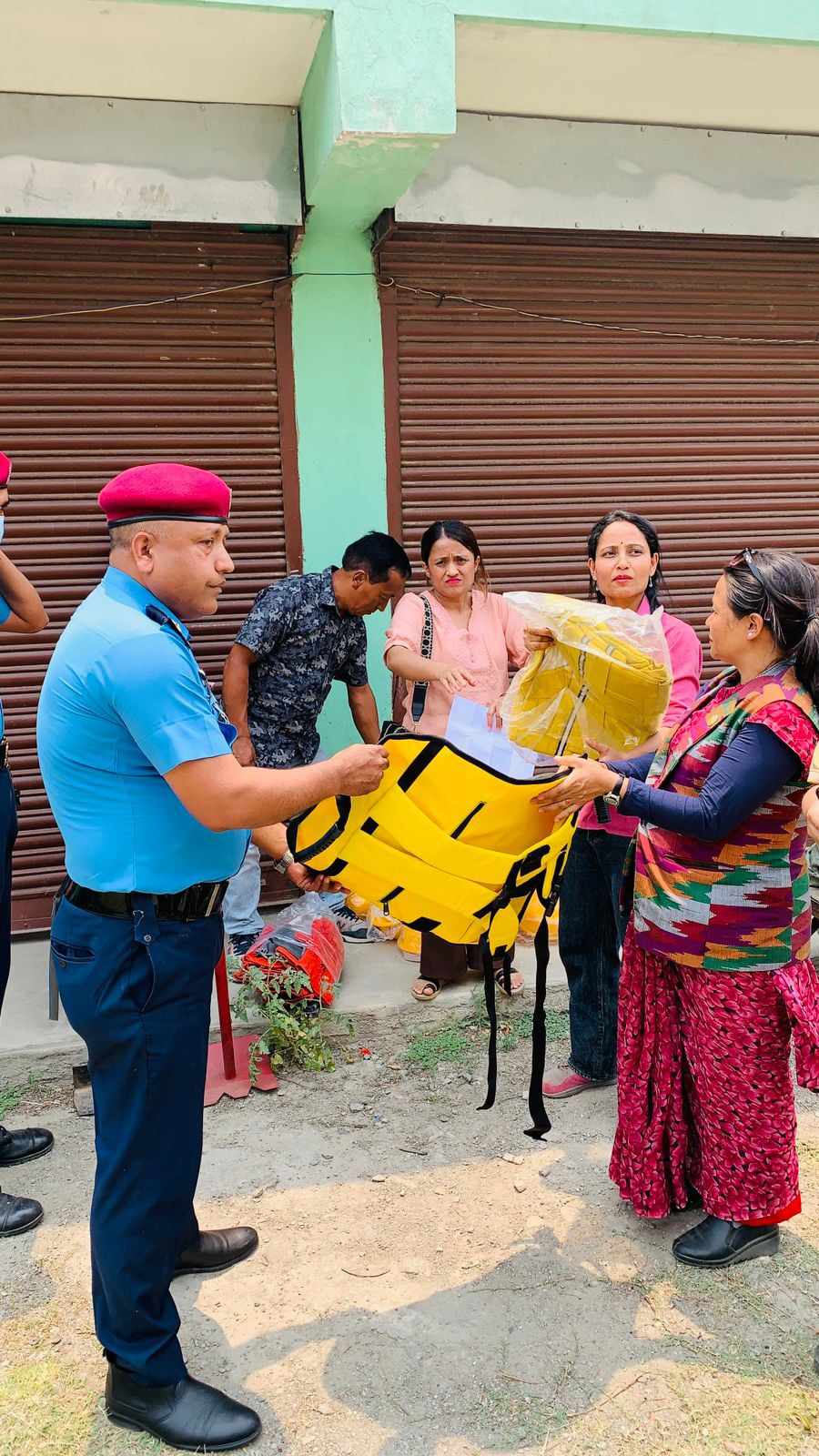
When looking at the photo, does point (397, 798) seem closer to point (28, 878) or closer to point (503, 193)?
point (28, 878)

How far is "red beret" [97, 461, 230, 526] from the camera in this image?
6.43 ft

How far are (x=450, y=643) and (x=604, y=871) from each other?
1.38 meters

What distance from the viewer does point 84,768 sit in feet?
6.47

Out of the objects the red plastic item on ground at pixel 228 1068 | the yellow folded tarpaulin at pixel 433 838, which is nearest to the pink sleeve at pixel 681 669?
the yellow folded tarpaulin at pixel 433 838

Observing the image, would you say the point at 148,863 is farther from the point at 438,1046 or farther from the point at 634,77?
the point at 634,77

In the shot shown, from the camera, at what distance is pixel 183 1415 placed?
2.13m

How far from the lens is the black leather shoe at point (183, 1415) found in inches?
83.1

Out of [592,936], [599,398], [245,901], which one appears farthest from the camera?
[599,398]

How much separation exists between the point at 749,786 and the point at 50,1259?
7.47 feet

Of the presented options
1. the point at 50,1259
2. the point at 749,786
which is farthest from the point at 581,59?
the point at 50,1259

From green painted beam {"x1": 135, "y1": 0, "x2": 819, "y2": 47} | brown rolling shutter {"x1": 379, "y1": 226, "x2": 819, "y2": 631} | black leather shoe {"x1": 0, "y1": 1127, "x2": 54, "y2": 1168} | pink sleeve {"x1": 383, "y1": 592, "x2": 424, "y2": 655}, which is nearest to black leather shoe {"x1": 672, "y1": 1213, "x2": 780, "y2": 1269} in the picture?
black leather shoe {"x1": 0, "y1": 1127, "x2": 54, "y2": 1168}

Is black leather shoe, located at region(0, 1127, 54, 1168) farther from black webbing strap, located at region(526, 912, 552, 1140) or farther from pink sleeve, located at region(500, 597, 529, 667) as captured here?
pink sleeve, located at region(500, 597, 529, 667)

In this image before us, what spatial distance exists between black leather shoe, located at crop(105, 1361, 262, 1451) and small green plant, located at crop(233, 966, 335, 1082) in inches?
58.9

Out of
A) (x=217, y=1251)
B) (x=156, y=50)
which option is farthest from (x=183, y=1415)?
(x=156, y=50)
